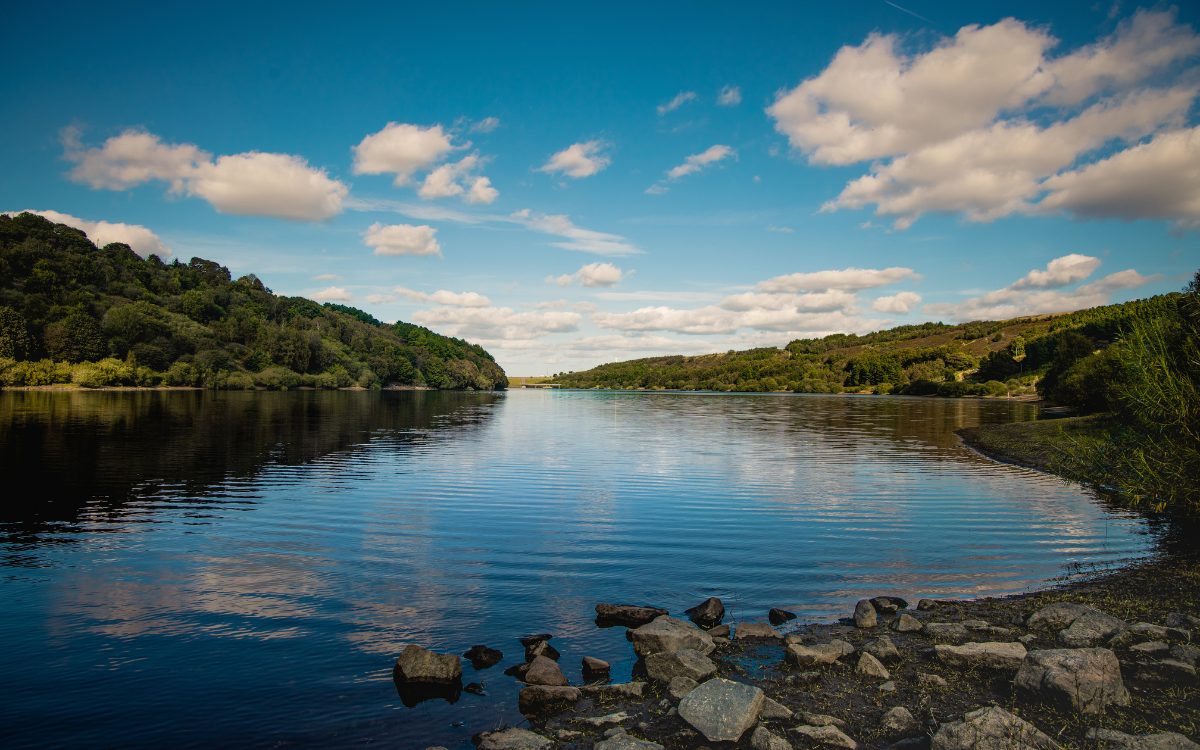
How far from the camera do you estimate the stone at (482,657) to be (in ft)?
44.7

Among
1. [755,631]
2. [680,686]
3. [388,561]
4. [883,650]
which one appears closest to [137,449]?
[388,561]

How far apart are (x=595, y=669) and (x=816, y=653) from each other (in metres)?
4.68

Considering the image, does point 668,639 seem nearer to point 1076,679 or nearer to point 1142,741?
point 1076,679

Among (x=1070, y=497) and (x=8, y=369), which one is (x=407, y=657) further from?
(x=8, y=369)

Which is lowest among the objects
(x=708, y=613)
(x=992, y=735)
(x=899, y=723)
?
(x=708, y=613)

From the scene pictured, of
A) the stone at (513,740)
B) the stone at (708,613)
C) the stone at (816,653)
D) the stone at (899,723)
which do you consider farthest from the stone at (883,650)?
the stone at (513,740)

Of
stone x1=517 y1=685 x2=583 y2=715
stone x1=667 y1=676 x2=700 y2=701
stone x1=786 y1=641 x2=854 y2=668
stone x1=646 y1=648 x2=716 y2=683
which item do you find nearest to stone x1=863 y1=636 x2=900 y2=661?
stone x1=786 y1=641 x2=854 y2=668

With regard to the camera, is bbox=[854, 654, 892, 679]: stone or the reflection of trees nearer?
bbox=[854, 654, 892, 679]: stone

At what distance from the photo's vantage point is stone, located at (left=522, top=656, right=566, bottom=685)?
40.9 ft

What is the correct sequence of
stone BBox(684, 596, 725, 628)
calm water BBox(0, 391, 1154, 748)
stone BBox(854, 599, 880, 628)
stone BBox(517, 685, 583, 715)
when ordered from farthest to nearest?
stone BBox(684, 596, 725, 628)
stone BBox(854, 599, 880, 628)
calm water BBox(0, 391, 1154, 748)
stone BBox(517, 685, 583, 715)

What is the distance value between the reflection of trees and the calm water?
41 centimetres

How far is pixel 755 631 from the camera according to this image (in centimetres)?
1503

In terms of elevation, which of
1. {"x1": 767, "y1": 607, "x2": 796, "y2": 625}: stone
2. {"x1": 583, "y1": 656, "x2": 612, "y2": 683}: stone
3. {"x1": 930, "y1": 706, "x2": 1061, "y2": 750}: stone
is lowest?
{"x1": 767, "y1": 607, "x2": 796, "y2": 625}: stone

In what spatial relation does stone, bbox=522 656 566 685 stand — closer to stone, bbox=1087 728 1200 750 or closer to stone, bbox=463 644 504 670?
stone, bbox=463 644 504 670
